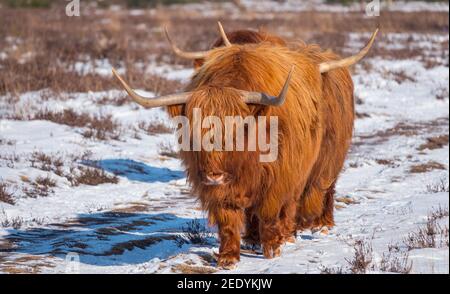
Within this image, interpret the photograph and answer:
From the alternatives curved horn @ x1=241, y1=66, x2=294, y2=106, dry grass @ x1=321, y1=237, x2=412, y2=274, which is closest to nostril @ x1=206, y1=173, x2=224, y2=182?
curved horn @ x1=241, y1=66, x2=294, y2=106

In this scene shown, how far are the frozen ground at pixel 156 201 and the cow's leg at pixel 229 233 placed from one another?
0.32 ft

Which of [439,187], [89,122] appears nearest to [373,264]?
[439,187]

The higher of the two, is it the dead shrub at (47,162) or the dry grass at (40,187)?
the dead shrub at (47,162)

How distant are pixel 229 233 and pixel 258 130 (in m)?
0.78

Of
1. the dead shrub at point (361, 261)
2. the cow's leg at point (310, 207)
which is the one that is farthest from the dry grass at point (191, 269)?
the cow's leg at point (310, 207)

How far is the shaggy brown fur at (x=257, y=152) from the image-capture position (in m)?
5.37

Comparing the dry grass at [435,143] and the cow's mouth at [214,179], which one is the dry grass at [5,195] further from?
the dry grass at [435,143]

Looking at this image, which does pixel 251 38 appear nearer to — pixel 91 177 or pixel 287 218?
pixel 287 218

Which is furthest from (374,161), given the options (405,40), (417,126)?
(405,40)

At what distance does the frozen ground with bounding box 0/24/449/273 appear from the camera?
18.9ft

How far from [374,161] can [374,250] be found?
4.94 meters

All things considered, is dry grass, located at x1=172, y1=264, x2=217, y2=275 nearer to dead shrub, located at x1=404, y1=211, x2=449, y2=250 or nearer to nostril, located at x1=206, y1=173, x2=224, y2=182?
nostril, located at x1=206, y1=173, x2=224, y2=182

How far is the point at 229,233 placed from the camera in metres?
5.67

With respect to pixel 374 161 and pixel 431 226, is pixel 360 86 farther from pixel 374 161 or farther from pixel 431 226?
pixel 431 226
